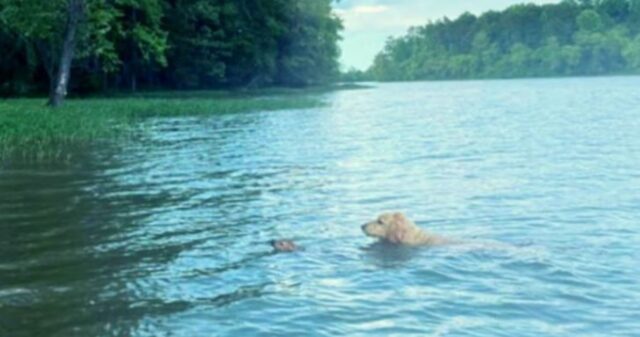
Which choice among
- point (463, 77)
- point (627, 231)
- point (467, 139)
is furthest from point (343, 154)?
point (463, 77)

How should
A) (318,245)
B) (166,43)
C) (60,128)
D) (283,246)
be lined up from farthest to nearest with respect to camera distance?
(166,43), (60,128), (318,245), (283,246)

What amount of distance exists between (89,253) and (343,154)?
12846mm

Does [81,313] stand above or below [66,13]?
below

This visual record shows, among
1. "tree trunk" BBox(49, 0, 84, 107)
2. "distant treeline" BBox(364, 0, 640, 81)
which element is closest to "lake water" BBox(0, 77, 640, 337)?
"tree trunk" BBox(49, 0, 84, 107)

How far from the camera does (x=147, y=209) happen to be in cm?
1317

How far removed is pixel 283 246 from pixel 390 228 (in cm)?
133

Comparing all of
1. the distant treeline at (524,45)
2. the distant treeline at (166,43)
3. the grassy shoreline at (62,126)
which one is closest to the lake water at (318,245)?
the grassy shoreline at (62,126)

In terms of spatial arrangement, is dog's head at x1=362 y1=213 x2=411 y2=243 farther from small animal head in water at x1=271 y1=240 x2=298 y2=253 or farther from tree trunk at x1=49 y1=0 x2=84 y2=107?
tree trunk at x1=49 y1=0 x2=84 y2=107

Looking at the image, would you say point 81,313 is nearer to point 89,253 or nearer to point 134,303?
point 134,303

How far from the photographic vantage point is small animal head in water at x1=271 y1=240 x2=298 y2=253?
1009 centimetres

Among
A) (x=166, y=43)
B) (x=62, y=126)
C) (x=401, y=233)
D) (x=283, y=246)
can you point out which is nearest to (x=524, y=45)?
(x=166, y=43)

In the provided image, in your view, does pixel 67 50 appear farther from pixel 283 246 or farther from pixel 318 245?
pixel 283 246

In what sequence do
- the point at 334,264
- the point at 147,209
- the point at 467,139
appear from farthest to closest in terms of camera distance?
the point at 467,139 → the point at 147,209 → the point at 334,264

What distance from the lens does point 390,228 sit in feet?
34.2
